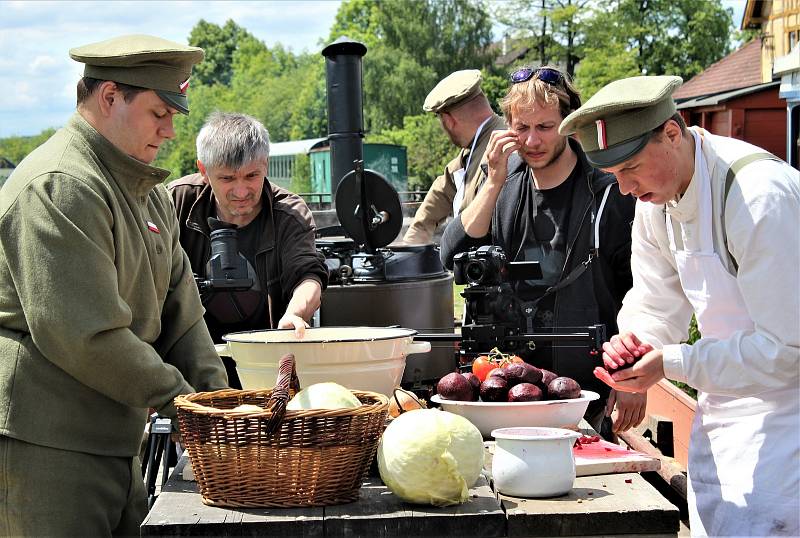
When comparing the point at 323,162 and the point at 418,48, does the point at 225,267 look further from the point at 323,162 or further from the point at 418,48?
the point at 418,48

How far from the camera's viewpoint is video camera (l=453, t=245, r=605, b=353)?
3.15m

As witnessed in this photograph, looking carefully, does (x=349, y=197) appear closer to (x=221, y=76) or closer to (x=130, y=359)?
(x=130, y=359)

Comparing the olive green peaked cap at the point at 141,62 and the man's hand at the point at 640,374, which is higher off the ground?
the olive green peaked cap at the point at 141,62

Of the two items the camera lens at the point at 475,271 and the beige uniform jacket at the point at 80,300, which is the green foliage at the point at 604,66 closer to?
the camera lens at the point at 475,271

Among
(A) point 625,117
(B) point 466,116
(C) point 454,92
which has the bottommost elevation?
(A) point 625,117

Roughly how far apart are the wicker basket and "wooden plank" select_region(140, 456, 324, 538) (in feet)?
0.11

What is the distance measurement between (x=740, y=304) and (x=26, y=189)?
6.11ft

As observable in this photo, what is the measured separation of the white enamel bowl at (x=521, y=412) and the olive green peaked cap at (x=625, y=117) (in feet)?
2.20

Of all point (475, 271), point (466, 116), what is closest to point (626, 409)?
point (475, 271)

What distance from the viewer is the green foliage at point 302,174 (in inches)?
1741

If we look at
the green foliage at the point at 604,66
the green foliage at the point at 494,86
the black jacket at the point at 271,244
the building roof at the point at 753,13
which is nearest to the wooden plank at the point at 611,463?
the black jacket at the point at 271,244

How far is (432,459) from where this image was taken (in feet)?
7.38

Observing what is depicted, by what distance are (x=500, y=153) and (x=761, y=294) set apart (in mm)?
1593

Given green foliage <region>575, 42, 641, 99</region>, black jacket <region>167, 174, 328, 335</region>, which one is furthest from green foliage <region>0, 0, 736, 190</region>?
black jacket <region>167, 174, 328, 335</region>
